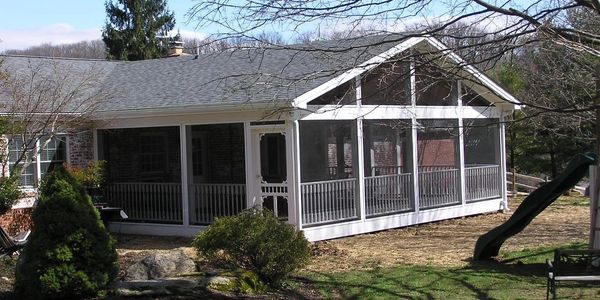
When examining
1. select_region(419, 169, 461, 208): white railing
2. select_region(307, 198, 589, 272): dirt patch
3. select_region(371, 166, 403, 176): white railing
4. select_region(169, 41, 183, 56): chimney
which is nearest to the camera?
select_region(307, 198, 589, 272): dirt patch

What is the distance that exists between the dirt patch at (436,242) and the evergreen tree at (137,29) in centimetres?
2200

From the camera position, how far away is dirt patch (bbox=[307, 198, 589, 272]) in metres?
12.2

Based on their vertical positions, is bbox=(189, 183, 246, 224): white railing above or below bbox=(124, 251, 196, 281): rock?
above

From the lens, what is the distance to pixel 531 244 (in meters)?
13.8

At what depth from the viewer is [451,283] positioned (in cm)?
994

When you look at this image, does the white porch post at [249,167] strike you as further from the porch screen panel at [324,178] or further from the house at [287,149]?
the porch screen panel at [324,178]

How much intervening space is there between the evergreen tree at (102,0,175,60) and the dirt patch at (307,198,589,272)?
866 inches

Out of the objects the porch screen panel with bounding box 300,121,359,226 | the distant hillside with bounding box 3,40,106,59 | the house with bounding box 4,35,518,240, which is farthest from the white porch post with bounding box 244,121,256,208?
the distant hillside with bounding box 3,40,106,59

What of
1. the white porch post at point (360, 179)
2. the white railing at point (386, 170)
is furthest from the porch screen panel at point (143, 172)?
the white railing at point (386, 170)

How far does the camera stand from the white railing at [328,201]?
14805 millimetres

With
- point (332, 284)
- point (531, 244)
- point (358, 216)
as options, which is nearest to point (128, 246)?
point (358, 216)

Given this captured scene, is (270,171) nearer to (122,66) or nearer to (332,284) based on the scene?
(122,66)

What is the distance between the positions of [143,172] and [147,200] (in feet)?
9.04

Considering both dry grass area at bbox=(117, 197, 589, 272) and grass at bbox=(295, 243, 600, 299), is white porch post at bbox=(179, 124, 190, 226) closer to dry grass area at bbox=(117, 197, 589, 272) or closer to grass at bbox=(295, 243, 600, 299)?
dry grass area at bbox=(117, 197, 589, 272)
